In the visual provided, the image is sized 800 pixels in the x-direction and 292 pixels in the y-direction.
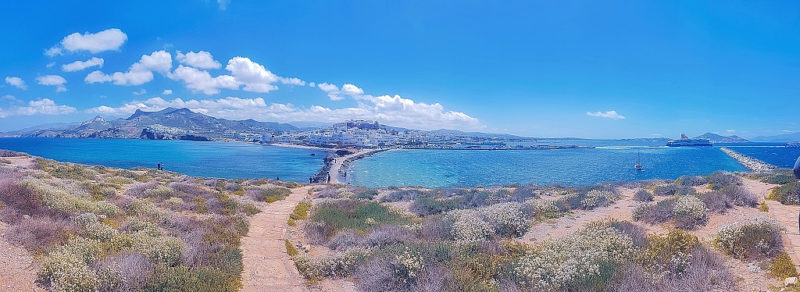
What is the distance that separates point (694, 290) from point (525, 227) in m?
5.96

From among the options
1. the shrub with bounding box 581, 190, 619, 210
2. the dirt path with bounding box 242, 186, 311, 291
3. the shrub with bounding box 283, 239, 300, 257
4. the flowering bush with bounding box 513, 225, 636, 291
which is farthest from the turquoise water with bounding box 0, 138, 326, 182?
the flowering bush with bounding box 513, 225, 636, 291

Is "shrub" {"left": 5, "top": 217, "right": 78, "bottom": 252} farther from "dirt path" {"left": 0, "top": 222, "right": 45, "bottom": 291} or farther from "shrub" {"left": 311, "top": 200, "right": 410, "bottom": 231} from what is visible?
"shrub" {"left": 311, "top": 200, "right": 410, "bottom": 231}

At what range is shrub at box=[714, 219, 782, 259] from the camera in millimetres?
7309

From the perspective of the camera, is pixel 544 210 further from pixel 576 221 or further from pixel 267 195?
pixel 267 195

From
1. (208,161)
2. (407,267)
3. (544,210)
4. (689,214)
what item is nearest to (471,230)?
(407,267)

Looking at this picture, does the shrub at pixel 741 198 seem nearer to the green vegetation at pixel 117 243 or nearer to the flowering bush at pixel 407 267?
the flowering bush at pixel 407 267

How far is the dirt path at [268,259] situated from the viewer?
7.73 meters

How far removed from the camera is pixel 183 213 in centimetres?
1348

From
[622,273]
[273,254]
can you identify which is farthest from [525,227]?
[273,254]

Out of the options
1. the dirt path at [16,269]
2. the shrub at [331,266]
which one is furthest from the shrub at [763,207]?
the dirt path at [16,269]

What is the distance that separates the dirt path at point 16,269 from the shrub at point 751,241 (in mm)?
13430

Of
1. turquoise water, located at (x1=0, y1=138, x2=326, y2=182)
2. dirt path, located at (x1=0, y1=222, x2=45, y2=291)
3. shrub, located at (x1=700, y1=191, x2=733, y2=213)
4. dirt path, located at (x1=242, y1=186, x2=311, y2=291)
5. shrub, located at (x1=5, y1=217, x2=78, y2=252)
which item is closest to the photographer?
dirt path, located at (x1=0, y1=222, x2=45, y2=291)

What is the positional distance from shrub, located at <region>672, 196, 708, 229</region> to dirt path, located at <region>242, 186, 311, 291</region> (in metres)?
11.1

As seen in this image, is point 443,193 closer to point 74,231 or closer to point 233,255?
point 233,255
